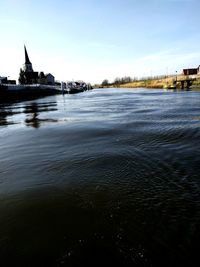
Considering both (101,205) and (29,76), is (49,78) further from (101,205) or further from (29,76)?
(101,205)

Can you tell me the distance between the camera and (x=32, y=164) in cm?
1067

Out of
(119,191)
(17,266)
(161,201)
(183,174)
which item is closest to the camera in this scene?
(17,266)

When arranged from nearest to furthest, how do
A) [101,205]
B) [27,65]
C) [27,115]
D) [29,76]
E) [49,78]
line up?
[101,205]
[27,115]
[29,76]
[27,65]
[49,78]

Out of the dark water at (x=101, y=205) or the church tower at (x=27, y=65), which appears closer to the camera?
the dark water at (x=101, y=205)

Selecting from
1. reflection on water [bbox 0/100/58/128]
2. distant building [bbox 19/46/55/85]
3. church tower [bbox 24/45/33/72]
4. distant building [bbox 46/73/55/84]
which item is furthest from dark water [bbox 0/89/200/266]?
distant building [bbox 46/73/55/84]

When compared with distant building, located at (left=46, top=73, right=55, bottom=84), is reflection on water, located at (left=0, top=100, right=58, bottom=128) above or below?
below

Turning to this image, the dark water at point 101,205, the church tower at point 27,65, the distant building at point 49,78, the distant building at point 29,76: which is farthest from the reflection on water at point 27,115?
the distant building at point 49,78

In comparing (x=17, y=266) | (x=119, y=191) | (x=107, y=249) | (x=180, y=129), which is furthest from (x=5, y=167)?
(x=180, y=129)

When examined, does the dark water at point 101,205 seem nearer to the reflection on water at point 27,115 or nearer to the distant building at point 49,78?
the reflection on water at point 27,115

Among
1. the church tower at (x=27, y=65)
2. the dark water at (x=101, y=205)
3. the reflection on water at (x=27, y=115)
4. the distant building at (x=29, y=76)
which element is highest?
the church tower at (x=27, y=65)

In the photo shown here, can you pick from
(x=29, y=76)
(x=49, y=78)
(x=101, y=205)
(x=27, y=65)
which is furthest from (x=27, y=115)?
(x=49, y=78)

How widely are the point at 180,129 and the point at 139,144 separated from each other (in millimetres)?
5135

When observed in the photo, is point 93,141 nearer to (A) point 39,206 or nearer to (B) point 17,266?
(A) point 39,206

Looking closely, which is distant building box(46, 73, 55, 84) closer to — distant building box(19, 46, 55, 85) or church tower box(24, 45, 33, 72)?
distant building box(19, 46, 55, 85)
